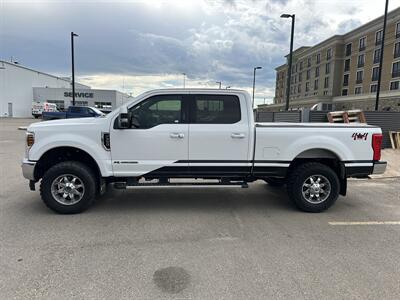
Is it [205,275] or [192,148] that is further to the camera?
[192,148]

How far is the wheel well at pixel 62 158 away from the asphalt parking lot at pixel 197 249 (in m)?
0.68

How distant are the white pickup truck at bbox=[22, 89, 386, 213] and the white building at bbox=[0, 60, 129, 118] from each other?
49.9 m

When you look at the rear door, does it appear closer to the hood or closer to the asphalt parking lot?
the asphalt parking lot

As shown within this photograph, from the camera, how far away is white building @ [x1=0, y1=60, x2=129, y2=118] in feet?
158

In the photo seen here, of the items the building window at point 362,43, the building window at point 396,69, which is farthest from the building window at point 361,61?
the building window at point 396,69

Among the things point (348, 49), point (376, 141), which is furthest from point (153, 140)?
point (348, 49)

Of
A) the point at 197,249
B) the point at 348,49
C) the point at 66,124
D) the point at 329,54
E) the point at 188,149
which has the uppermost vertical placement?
the point at 348,49

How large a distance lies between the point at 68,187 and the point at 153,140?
61.9 inches

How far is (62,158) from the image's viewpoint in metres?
5.09

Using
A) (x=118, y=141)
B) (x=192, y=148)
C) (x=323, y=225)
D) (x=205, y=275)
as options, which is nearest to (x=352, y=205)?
(x=323, y=225)

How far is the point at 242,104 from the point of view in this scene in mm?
5023

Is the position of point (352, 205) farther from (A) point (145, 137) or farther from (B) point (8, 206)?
(B) point (8, 206)

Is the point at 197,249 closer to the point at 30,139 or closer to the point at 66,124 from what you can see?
the point at 66,124

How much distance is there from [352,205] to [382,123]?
759cm
